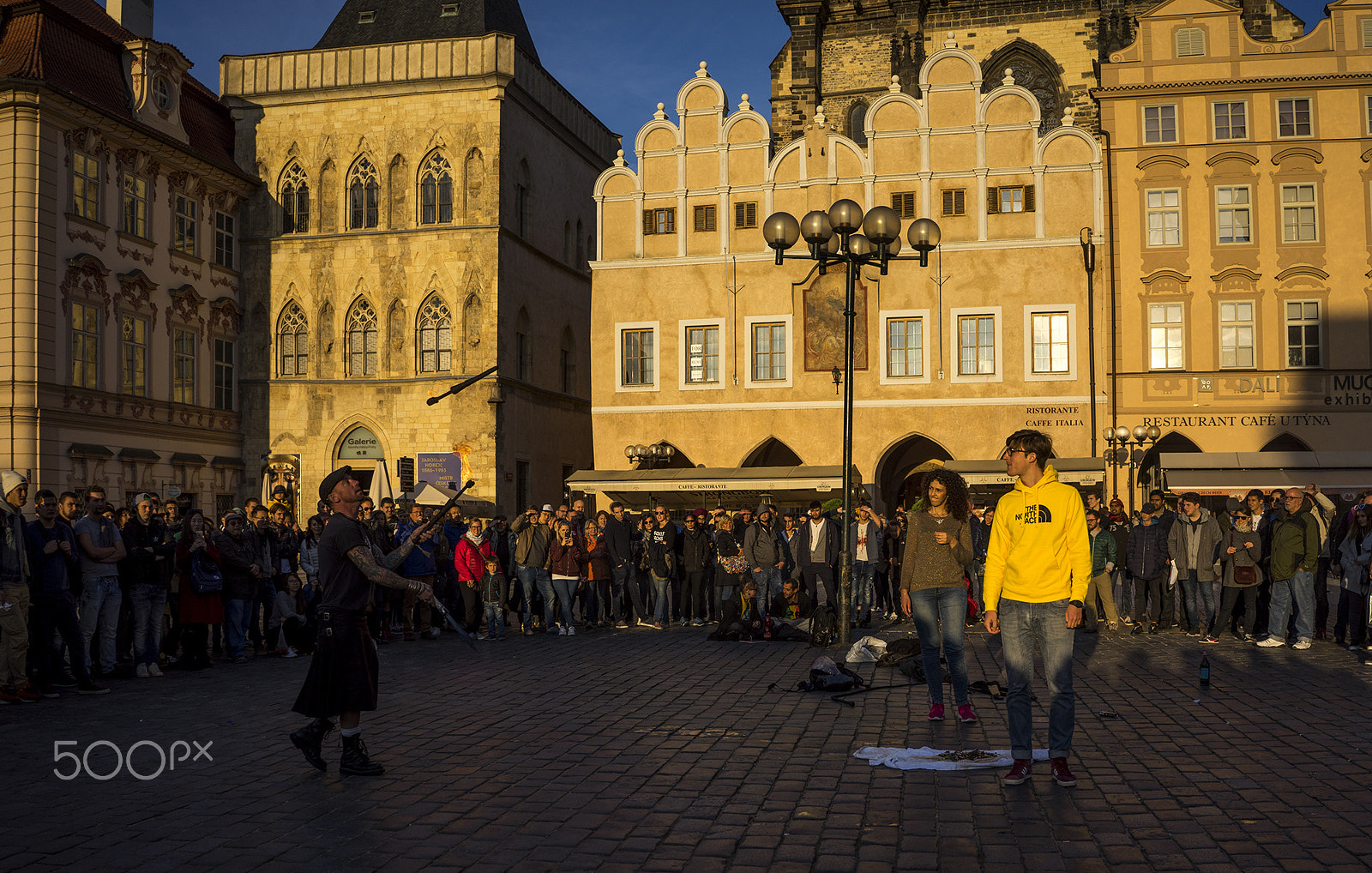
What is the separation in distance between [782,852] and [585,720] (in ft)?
14.4

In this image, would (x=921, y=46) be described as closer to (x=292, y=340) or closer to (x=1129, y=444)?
(x=1129, y=444)

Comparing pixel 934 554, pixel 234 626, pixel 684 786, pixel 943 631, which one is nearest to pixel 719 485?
pixel 234 626

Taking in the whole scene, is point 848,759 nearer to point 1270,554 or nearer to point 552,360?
point 1270,554

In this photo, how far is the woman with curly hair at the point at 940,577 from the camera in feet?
32.1

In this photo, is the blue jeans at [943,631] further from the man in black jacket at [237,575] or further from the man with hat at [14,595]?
the man in black jacket at [237,575]

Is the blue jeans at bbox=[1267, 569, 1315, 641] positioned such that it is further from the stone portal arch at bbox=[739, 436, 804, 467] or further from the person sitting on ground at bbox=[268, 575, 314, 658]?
the stone portal arch at bbox=[739, 436, 804, 467]

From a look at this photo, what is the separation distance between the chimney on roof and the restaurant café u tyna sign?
13924 mm

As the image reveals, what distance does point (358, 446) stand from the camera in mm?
38938

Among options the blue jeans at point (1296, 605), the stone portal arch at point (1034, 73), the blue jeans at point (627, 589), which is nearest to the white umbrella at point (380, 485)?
the blue jeans at point (627, 589)

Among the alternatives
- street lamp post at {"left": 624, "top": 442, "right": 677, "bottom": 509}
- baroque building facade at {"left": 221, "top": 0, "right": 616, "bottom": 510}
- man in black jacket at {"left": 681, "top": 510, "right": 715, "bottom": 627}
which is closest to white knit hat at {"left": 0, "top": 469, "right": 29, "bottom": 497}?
man in black jacket at {"left": 681, "top": 510, "right": 715, "bottom": 627}

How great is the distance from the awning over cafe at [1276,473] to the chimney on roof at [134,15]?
33.3m

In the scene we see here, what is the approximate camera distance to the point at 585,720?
396 inches

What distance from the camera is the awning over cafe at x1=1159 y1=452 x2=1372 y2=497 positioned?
31109 millimetres

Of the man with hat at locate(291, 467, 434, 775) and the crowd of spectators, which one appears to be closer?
the man with hat at locate(291, 467, 434, 775)
